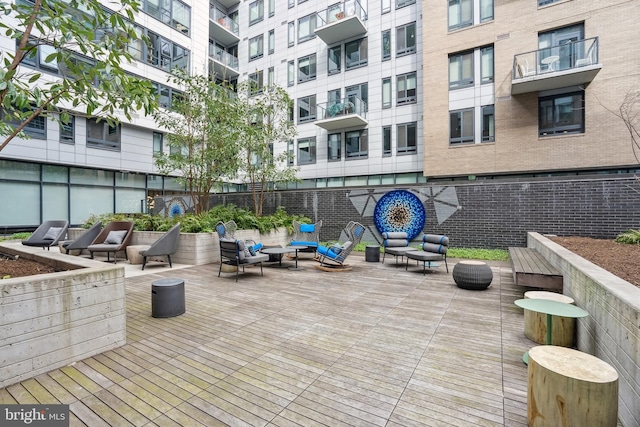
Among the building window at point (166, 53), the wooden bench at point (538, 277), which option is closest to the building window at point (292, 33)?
the building window at point (166, 53)

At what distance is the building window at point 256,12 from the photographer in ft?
73.9

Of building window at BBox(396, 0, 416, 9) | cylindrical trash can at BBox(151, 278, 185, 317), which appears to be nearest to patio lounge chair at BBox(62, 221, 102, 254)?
cylindrical trash can at BBox(151, 278, 185, 317)

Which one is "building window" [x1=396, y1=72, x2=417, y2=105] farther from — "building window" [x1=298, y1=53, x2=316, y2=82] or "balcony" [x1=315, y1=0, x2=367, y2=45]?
"building window" [x1=298, y1=53, x2=316, y2=82]

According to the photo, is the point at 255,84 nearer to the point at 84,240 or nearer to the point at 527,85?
the point at 84,240

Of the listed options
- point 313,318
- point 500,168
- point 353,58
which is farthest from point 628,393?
point 353,58

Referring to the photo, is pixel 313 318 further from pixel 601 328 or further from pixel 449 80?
pixel 449 80

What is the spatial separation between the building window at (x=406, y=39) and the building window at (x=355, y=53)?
200 cm

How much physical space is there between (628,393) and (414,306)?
3055 mm

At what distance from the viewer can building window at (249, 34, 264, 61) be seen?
2234cm

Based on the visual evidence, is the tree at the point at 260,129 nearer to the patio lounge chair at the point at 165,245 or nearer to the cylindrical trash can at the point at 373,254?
the patio lounge chair at the point at 165,245

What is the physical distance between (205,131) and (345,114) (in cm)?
925

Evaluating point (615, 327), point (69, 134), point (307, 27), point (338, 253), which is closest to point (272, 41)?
point (307, 27)

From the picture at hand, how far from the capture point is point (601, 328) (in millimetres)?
2732

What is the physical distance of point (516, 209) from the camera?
10523 millimetres
